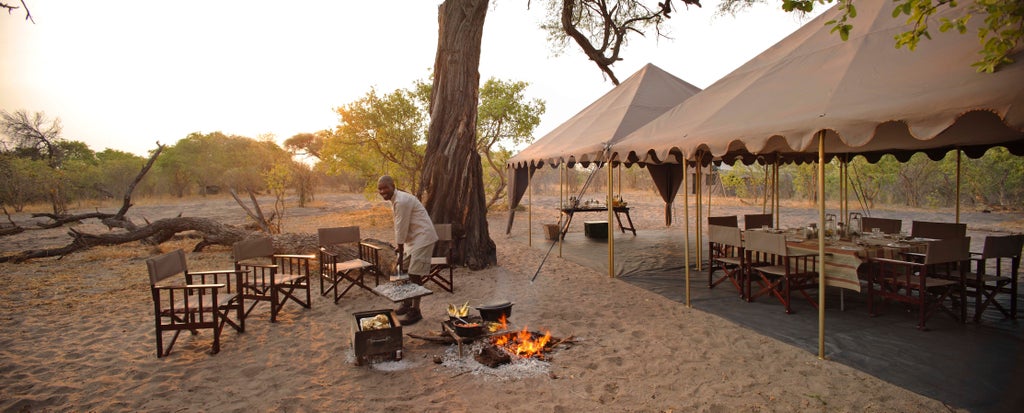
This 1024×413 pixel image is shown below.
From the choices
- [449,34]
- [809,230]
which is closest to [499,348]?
[809,230]

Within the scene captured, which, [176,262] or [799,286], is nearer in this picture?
[176,262]

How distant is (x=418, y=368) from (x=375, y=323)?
0.55 meters

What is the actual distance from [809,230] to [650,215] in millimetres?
11099

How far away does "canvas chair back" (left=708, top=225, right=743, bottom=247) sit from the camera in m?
5.07

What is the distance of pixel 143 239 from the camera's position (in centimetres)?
916

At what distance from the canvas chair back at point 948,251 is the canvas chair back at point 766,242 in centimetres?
104

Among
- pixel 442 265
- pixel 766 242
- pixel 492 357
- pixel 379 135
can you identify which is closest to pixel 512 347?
pixel 492 357

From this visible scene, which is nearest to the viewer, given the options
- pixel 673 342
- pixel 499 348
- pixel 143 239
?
pixel 499 348

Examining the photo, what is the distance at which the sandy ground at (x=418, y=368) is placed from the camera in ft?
9.51

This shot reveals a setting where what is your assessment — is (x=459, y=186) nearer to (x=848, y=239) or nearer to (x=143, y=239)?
(x=848, y=239)

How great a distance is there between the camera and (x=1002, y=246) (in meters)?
4.10

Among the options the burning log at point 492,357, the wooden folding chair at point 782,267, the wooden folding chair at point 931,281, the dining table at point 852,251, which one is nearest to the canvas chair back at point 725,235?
the wooden folding chair at point 782,267

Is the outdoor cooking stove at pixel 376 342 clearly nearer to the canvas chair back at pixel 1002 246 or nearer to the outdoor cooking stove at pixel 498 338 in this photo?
the outdoor cooking stove at pixel 498 338

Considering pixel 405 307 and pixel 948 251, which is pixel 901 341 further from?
pixel 405 307
